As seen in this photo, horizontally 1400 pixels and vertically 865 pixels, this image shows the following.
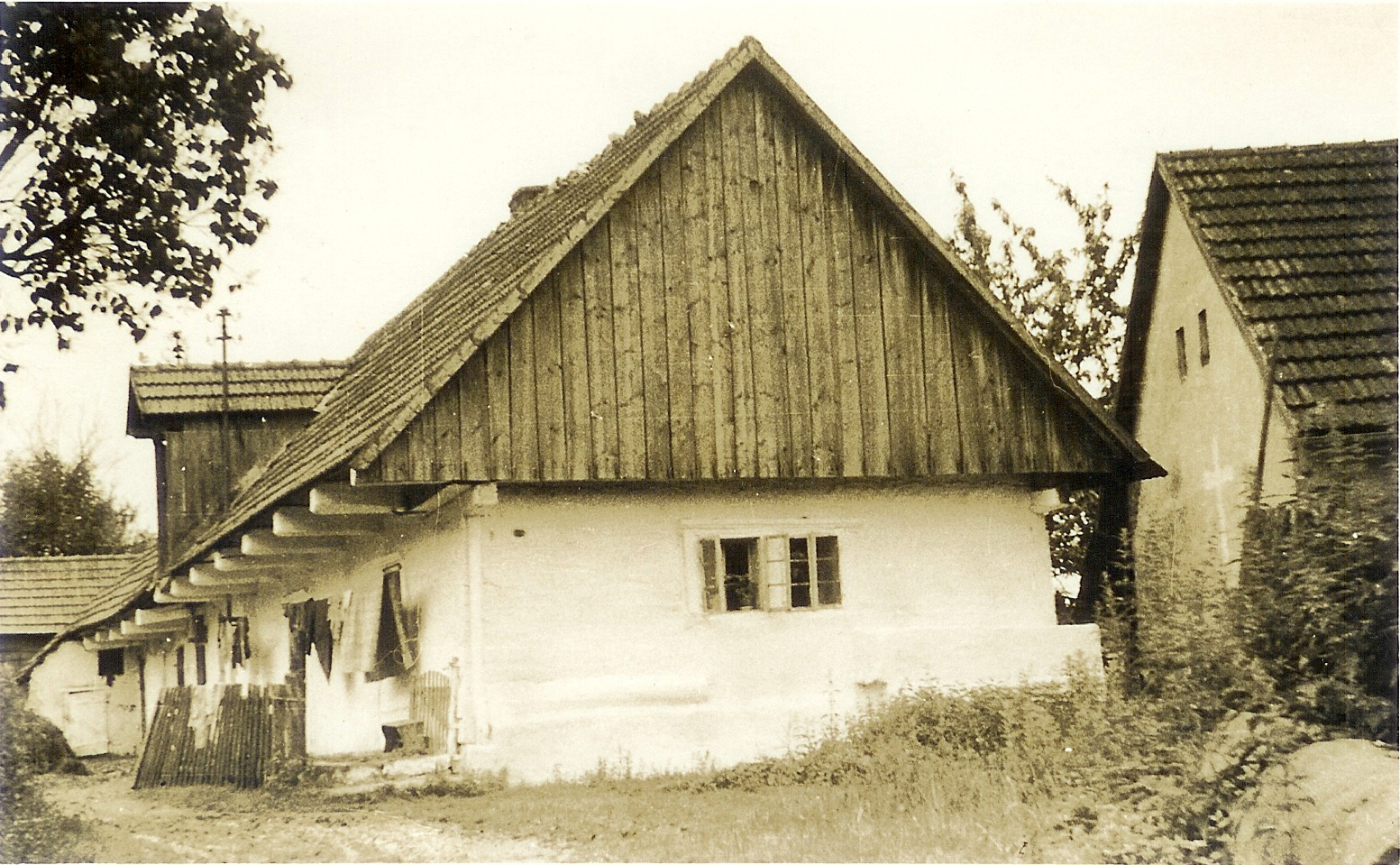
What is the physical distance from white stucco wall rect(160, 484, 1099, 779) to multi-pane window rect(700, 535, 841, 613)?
0.11 metres

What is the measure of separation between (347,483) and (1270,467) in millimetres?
8265

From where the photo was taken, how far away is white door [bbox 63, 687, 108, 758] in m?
27.8

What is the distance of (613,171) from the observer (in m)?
14.0

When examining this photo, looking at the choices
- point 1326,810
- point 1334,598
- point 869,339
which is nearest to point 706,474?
point 869,339

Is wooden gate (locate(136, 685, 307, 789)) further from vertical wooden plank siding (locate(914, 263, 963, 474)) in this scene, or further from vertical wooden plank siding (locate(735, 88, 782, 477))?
vertical wooden plank siding (locate(914, 263, 963, 474))

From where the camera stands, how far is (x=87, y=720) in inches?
1106

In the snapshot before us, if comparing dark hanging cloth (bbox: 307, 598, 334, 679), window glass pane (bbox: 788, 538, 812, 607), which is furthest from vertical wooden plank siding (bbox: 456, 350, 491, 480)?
dark hanging cloth (bbox: 307, 598, 334, 679)

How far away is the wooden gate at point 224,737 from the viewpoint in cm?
1543

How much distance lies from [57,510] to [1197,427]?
2872 cm

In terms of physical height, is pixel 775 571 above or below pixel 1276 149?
below

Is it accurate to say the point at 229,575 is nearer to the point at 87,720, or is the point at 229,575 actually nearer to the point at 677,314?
the point at 677,314

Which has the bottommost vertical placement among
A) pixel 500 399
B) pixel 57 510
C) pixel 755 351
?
pixel 500 399

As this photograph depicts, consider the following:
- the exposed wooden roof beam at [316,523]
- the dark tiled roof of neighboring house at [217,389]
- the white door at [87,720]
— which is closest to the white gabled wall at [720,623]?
the exposed wooden roof beam at [316,523]

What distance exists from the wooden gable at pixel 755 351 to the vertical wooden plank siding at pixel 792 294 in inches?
0.6
